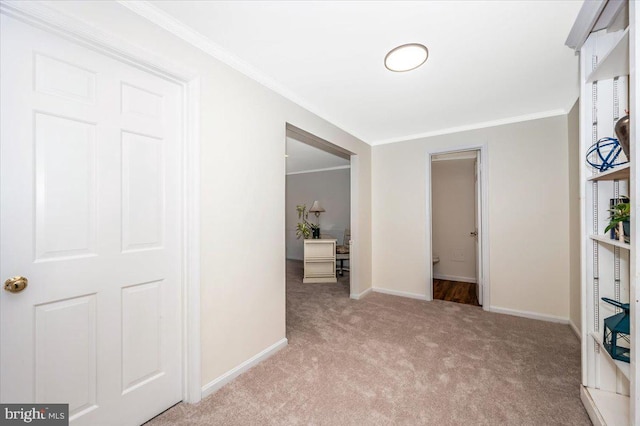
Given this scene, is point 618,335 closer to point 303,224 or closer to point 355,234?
point 355,234

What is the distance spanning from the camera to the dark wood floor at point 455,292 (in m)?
3.71

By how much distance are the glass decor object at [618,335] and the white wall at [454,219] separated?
11.4 ft

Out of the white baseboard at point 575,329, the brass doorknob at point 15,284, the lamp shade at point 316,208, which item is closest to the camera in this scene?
the brass doorknob at point 15,284

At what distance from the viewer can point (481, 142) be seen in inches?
132

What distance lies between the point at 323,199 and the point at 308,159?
143 centimetres

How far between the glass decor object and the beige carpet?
1.63 feet

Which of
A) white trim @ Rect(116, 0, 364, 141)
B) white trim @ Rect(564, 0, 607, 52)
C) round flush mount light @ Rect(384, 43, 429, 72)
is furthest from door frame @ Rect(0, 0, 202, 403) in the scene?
white trim @ Rect(564, 0, 607, 52)

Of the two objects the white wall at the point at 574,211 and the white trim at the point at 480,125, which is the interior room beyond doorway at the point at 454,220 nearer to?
the white trim at the point at 480,125

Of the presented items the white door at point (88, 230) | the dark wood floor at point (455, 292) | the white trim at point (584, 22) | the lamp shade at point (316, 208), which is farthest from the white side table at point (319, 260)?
the white trim at point (584, 22)

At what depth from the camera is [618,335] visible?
56.9 inches

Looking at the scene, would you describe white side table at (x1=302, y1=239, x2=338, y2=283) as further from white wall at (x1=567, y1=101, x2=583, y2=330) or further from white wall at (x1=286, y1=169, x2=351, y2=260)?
white wall at (x1=567, y1=101, x2=583, y2=330)

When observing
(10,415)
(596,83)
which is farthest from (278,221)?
(596,83)

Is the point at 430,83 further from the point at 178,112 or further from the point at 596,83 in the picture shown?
the point at 178,112

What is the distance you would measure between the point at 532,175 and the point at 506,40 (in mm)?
1964
